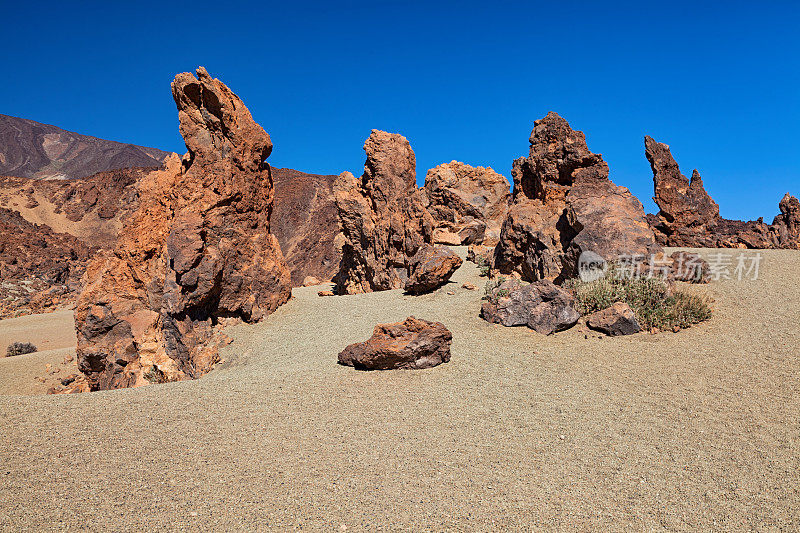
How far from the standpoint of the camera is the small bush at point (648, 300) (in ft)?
24.4

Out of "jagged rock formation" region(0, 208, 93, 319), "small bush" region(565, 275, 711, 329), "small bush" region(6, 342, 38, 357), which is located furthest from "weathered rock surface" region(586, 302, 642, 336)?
"jagged rock formation" region(0, 208, 93, 319)

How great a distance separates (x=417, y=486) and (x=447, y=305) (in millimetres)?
5896

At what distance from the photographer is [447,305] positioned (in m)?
9.56

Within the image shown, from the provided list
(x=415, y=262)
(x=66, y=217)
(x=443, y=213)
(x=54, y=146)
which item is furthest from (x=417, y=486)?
(x=54, y=146)

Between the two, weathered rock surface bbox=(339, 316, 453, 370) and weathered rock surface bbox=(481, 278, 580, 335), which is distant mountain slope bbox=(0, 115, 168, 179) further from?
weathered rock surface bbox=(339, 316, 453, 370)

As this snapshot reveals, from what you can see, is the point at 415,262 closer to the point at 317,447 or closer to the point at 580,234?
the point at 580,234

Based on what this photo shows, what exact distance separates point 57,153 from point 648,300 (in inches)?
5522

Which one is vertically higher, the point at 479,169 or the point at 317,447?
the point at 479,169

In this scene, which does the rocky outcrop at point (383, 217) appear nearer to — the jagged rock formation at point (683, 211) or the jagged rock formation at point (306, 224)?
the jagged rock formation at point (683, 211)

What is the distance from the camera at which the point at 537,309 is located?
7812 mm

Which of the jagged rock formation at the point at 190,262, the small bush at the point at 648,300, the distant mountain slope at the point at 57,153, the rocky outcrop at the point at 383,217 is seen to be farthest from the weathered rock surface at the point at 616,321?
the distant mountain slope at the point at 57,153

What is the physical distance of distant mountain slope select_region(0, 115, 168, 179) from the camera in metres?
100

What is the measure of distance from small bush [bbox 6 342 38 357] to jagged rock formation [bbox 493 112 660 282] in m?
12.6

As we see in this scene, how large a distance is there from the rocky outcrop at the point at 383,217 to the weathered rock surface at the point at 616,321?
222 inches
